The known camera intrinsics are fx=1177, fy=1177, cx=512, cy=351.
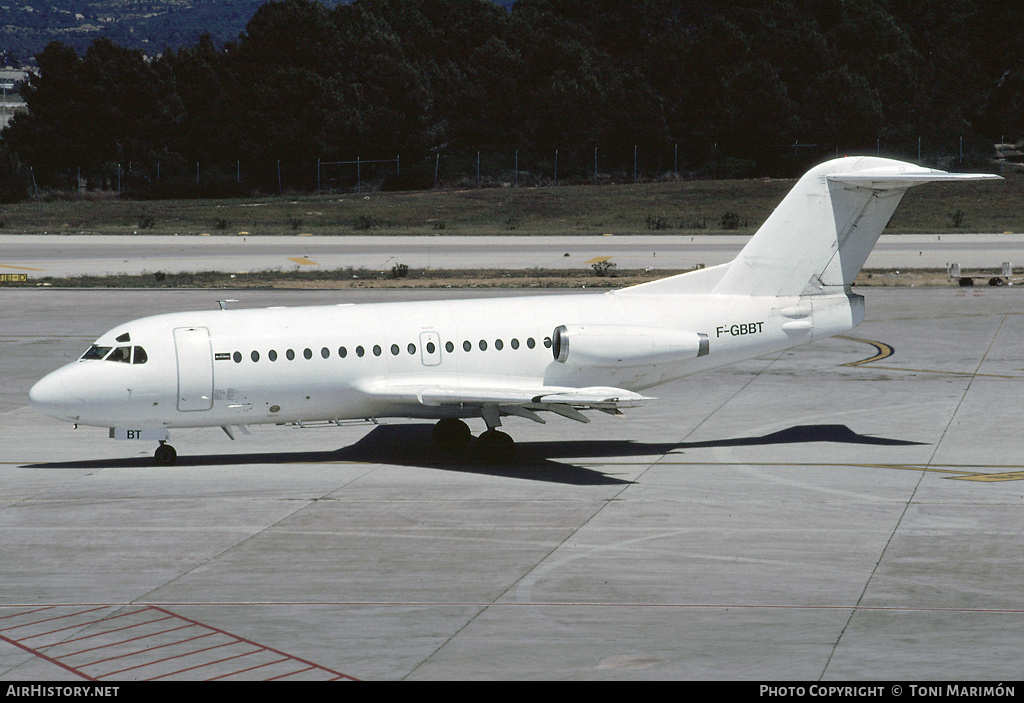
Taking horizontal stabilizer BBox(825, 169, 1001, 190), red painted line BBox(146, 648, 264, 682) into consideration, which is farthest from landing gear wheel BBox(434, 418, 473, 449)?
red painted line BBox(146, 648, 264, 682)

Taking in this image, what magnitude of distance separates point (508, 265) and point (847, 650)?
170 ft

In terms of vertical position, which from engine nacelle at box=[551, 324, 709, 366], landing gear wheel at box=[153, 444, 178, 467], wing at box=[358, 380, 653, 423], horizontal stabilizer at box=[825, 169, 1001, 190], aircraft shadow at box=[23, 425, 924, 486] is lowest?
aircraft shadow at box=[23, 425, 924, 486]

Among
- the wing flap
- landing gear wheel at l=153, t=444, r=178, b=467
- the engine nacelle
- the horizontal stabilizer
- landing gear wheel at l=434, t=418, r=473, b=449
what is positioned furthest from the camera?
landing gear wheel at l=434, t=418, r=473, b=449

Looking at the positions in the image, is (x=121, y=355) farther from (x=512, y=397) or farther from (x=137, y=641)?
(x=137, y=641)

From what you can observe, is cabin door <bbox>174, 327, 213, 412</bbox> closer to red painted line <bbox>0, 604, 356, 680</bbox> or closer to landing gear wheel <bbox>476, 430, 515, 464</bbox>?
landing gear wheel <bbox>476, 430, 515, 464</bbox>

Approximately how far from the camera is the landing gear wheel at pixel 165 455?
2481cm

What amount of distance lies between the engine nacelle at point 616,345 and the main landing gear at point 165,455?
328 inches

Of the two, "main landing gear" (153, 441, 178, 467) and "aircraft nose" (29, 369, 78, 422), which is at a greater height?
"aircraft nose" (29, 369, 78, 422)

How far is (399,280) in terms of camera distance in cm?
5881

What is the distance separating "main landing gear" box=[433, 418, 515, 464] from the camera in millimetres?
24656

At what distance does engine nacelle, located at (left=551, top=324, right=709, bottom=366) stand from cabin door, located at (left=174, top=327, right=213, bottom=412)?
280 inches

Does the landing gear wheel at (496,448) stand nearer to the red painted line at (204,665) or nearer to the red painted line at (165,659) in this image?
the red painted line at (165,659)

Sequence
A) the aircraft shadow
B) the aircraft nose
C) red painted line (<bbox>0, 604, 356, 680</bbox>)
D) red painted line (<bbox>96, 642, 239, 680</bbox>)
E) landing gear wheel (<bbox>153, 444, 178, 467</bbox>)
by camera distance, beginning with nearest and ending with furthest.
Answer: red painted line (<bbox>96, 642, 239, 680</bbox>) < red painted line (<bbox>0, 604, 356, 680</bbox>) < the aircraft nose < the aircraft shadow < landing gear wheel (<bbox>153, 444, 178, 467</bbox>)

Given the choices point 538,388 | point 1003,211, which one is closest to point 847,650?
point 538,388
